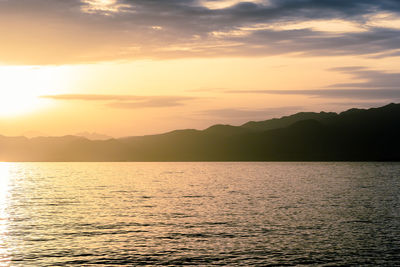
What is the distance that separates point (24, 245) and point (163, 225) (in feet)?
65.4

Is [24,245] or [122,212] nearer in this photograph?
[24,245]

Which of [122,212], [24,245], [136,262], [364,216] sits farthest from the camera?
[122,212]

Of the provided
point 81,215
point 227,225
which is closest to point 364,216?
point 227,225

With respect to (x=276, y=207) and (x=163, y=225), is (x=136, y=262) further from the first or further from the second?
(x=276, y=207)

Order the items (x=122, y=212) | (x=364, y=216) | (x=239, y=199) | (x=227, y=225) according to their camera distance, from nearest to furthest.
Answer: (x=227, y=225) < (x=364, y=216) < (x=122, y=212) < (x=239, y=199)

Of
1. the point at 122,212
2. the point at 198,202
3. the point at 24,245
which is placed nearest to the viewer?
the point at 24,245

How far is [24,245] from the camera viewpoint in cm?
5366

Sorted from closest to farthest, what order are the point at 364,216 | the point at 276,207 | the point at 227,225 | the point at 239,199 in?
the point at 227,225 → the point at 364,216 → the point at 276,207 → the point at 239,199

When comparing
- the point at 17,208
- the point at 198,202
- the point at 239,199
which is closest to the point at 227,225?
the point at 198,202

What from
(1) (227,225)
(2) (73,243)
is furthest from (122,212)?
(2) (73,243)

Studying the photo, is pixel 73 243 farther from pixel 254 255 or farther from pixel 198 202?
pixel 198 202

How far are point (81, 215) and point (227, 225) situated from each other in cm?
2682

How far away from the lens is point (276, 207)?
90500 mm

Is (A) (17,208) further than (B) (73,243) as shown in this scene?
Yes
